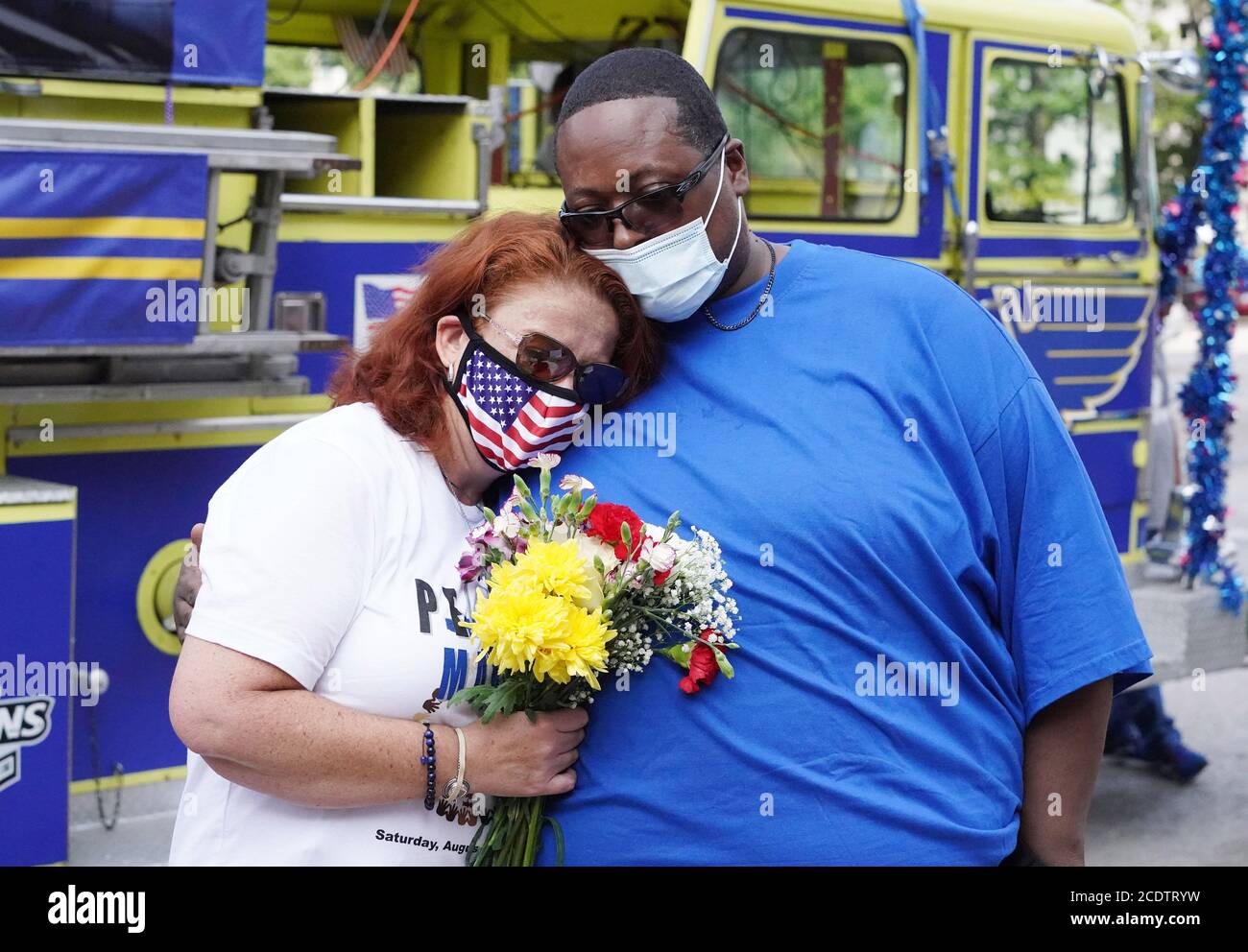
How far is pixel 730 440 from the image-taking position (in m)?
2.23

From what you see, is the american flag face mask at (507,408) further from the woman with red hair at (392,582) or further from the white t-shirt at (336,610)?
the white t-shirt at (336,610)

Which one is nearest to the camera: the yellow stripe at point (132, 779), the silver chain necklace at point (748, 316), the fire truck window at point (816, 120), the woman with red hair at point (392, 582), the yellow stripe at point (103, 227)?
the woman with red hair at point (392, 582)

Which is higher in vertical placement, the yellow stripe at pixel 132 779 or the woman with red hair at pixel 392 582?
the woman with red hair at pixel 392 582

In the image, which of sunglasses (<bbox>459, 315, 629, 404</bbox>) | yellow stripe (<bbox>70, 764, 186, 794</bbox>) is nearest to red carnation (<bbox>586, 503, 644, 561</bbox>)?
sunglasses (<bbox>459, 315, 629, 404</bbox>)

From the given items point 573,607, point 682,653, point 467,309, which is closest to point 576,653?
point 573,607

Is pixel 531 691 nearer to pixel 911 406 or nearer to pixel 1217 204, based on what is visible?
pixel 911 406

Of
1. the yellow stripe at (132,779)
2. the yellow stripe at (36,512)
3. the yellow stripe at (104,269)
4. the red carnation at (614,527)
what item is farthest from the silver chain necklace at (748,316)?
the yellow stripe at (132,779)

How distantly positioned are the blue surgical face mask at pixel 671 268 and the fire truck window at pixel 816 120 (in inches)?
106

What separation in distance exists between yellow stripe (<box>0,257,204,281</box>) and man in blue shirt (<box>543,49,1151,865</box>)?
143 cm

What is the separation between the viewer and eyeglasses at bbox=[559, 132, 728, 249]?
227 cm

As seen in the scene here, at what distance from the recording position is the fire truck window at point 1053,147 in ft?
18.1

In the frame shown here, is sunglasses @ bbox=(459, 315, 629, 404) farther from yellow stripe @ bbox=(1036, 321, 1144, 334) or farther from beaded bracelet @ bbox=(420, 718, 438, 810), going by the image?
yellow stripe @ bbox=(1036, 321, 1144, 334)

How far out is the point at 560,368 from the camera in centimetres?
225

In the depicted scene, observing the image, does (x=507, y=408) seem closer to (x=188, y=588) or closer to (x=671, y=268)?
(x=671, y=268)
